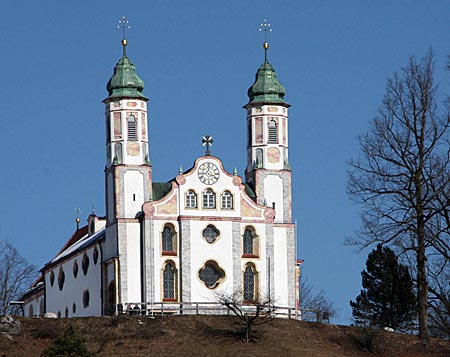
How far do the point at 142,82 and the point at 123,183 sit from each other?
20.0 ft

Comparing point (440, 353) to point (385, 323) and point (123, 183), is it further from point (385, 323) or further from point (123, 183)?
point (123, 183)

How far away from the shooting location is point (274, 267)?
9238 cm

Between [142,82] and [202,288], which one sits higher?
[142,82]

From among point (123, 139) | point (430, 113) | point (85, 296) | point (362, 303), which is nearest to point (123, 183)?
point (123, 139)

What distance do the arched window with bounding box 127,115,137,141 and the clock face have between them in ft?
13.5

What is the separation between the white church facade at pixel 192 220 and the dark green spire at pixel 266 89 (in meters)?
0.06

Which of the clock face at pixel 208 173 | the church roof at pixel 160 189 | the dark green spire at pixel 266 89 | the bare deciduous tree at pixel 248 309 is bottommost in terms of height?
the bare deciduous tree at pixel 248 309

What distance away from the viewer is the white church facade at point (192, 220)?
89.9 m

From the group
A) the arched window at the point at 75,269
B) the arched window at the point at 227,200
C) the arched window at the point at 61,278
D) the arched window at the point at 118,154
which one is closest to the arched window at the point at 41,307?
the arched window at the point at 61,278

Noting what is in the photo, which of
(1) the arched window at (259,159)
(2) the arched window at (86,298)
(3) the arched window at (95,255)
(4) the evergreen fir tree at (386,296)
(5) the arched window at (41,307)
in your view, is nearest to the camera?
(4) the evergreen fir tree at (386,296)

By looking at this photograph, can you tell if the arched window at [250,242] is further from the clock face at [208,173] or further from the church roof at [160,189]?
the church roof at [160,189]

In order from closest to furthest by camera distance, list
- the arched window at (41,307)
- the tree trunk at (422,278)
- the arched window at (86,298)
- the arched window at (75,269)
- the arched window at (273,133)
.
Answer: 1. the tree trunk at (422,278)
2. the arched window at (273,133)
3. the arched window at (86,298)
4. the arched window at (75,269)
5. the arched window at (41,307)

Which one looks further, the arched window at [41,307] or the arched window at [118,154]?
the arched window at [41,307]

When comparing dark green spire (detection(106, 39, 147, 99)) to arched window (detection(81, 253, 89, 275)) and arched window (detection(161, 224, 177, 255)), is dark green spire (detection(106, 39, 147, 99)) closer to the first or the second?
arched window (detection(161, 224, 177, 255))
